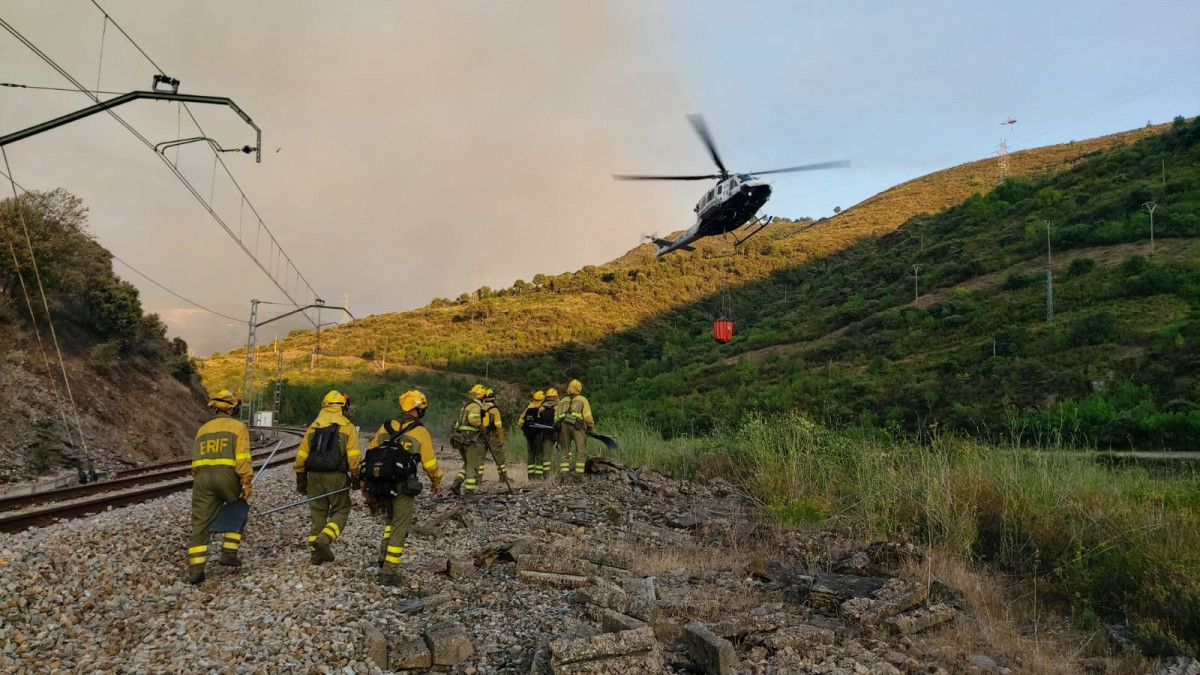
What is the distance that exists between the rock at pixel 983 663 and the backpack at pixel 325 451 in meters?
6.56

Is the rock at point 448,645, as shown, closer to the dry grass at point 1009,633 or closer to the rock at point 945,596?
the dry grass at point 1009,633

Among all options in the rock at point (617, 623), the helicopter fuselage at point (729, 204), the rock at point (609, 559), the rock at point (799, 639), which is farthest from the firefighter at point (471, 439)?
the helicopter fuselage at point (729, 204)

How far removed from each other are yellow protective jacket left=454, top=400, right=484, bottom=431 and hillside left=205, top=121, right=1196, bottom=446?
28.6 ft

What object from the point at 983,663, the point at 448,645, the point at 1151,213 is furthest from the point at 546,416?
the point at 1151,213

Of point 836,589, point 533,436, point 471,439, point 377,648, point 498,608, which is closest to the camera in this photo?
point 377,648

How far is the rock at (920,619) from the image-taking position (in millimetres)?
5453

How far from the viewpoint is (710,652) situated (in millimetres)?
4508

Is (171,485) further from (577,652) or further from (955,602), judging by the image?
(955,602)

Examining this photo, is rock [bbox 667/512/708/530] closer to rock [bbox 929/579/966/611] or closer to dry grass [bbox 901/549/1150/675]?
dry grass [bbox 901/549/1150/675]

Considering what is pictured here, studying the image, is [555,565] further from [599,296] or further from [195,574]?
[599,296]

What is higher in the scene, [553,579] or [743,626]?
[743,626]

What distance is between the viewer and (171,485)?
42.0 ft

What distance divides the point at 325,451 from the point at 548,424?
7785 millimetres

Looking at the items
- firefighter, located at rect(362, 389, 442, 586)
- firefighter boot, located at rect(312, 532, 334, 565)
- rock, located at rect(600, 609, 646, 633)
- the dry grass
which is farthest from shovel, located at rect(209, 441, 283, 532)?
the dry grass
